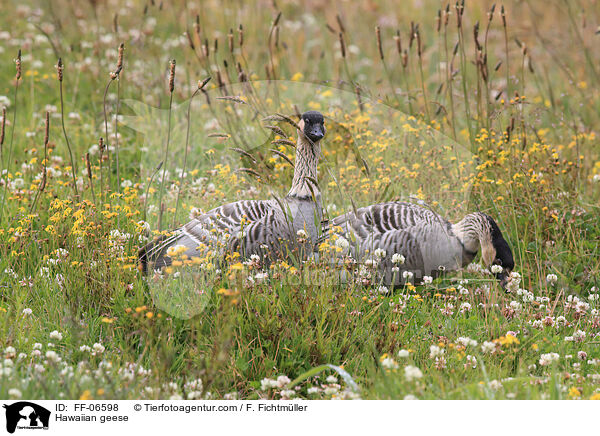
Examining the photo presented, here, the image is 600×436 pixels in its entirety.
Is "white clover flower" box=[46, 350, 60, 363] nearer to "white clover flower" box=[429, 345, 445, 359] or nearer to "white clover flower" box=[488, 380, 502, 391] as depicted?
"white clover flower" box=[429, 345, 445, 359]

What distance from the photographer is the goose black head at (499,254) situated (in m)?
6.20

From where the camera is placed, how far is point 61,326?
5.07 metres

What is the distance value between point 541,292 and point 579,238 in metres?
0.87

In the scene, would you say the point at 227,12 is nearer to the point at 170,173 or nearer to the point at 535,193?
the point at 170,173

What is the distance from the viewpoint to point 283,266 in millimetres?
5320

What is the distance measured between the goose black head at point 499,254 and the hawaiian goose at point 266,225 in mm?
1666

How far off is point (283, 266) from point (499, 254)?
2107 millimetres

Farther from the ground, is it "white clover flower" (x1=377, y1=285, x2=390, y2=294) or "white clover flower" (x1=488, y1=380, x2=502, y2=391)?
"white clover flower" (x1=377, y1=285, x2=390, y2=294)

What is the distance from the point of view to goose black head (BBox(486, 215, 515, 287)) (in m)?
6.20

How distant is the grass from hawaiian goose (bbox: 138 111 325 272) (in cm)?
17

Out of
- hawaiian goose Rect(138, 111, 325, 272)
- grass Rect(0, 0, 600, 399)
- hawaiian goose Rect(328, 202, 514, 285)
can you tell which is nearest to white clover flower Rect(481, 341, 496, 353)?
grass Rect(0, 0, 600, 399)
